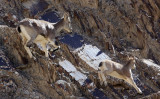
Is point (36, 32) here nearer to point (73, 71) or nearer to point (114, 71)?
point (73, 71)

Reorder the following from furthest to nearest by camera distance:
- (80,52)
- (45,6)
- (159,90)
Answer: (45,6), (80,52), (159,90)

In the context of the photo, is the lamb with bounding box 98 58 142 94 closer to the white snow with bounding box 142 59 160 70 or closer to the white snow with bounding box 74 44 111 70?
the white snow with bounding box 74 44 111 70

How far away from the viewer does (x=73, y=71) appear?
38.5ft

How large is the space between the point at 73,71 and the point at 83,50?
5.83ft

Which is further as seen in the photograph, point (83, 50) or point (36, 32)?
point (83, 50)

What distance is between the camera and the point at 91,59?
1277 cm

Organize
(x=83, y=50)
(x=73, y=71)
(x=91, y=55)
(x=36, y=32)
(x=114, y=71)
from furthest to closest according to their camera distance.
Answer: (x=83, y=50)
(x=91, y=55)
(x=73, y=71)
(x=114, y=71)
(x=36, y=32)

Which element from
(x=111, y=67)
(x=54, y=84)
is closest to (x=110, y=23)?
(x=111, y=67)

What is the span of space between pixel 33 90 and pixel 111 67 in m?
3.00

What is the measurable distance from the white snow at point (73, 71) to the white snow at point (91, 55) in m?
0.79

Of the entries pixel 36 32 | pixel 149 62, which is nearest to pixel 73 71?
pixel 36 32

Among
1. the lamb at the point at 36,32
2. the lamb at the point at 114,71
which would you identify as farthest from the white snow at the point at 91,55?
the lamb at the point at 36,32

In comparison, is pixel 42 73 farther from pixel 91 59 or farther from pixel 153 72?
pixel 153 72

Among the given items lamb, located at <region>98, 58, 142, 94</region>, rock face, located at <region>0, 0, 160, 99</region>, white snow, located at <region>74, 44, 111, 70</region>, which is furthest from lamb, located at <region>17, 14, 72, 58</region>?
lamb, located at <region>98, 58, 142, 94</region>
